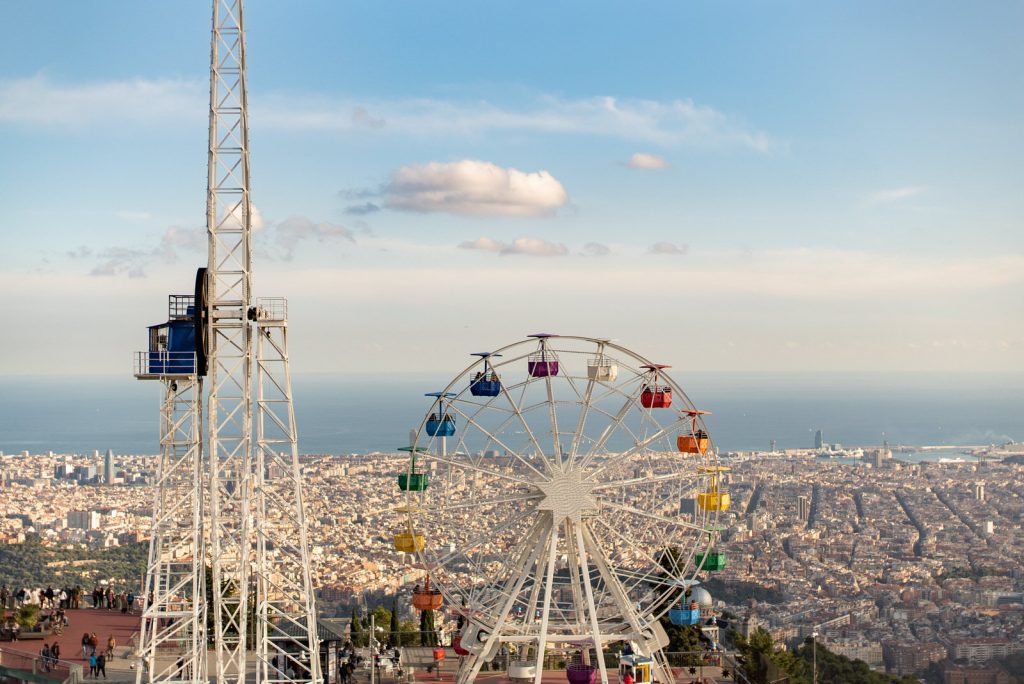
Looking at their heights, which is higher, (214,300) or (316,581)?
(214,300)

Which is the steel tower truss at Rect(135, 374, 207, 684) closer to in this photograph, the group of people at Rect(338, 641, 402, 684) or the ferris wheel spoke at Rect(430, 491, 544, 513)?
the group of people at Rect(338, 641, 402, 684)

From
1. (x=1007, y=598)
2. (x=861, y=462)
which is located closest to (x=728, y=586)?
(x=1007, y=598)

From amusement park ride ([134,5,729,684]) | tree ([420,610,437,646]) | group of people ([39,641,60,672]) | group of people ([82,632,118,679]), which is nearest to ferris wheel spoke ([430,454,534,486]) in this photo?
amusement park ride ([134,5,729,684])

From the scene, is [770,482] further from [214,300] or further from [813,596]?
[214,300]

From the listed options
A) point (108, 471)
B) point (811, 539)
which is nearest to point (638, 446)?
point (811, 539)

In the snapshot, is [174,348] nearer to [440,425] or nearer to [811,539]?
[440,425]

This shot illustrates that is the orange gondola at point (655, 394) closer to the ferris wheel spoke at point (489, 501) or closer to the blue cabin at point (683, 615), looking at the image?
the ferris wheel spoke at point (489, 501)
